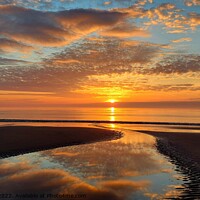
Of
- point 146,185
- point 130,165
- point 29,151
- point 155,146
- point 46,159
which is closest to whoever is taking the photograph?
point 146,185

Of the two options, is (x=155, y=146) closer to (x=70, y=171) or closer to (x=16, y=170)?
(x=70, y=171)

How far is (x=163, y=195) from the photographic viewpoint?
12836 mm

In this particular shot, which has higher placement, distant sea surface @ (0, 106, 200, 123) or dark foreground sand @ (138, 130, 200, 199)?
distant sea surface @ (0, 106, 200, 123)

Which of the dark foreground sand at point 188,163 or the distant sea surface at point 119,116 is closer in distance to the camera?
the dark foreground sand at point 188,163

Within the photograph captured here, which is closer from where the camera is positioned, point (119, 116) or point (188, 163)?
point (188, 163)

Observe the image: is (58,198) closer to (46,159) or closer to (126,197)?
(126,197)

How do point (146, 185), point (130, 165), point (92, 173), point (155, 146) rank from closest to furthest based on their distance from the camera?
point (146, 185) → point (92, 173) → point (130, 165) → point (155, 146)

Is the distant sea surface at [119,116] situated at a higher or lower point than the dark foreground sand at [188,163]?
higher

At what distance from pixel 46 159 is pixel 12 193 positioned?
8048 millimetres

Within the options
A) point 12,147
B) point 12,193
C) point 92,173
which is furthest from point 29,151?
point 12,193

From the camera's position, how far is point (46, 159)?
68.2ft

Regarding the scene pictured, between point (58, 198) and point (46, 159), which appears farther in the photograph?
point (46, 159)

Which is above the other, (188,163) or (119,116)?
(119,116)

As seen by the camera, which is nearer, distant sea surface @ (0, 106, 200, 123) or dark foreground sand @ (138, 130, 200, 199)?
dark foreground sand @ (138, 130, 200, 199)
